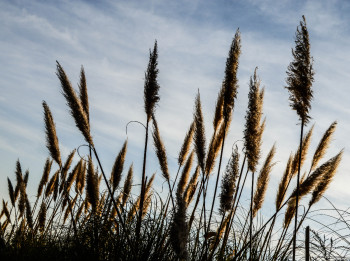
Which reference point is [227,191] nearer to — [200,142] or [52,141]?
[200,142]

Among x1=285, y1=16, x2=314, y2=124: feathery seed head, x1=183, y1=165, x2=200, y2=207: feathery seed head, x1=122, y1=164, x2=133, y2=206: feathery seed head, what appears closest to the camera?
x1=285, y1=16, x2=314, y2=124: feathery seed head

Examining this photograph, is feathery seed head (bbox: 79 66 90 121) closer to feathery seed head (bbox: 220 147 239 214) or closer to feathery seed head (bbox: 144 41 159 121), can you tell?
feathery seed head (bbox: 144 41 159 121)

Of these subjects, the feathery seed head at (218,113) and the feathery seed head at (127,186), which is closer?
the feathery seed head at (218,113)

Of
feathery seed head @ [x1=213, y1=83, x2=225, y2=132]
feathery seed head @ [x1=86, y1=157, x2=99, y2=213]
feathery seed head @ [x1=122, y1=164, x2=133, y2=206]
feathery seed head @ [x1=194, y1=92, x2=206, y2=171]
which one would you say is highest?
feathery seed head @ [x1=213, y1=83, x2=225, y2=132]

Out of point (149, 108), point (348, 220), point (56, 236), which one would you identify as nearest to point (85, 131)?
point (149, 108)

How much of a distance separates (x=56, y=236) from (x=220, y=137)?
1.90m

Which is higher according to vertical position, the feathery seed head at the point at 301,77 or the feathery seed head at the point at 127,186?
the feathery seed head at the point at 301,77

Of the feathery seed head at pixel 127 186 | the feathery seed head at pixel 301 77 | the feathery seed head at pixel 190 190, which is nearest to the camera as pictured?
the feathery seed head at pixel 301 77

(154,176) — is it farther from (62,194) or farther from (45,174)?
(45,174)

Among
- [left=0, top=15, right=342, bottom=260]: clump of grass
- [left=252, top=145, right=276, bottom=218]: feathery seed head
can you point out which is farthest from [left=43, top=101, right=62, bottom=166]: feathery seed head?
[left=252, top=145, right=276, bottom=218]: feathery seed head

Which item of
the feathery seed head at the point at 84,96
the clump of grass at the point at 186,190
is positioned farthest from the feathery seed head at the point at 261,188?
the feathery seed head at the point at 84,96

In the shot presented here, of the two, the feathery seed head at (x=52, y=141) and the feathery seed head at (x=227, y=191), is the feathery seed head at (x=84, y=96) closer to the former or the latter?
the feathery seed head at (x=52, y=141)

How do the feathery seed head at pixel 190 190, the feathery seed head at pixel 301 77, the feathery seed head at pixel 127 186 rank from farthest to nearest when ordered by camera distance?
the feathery seed head at pixel 190 190 < the feathery seed head at pixel 127 186 < the feathery seed head at pixel 301 77

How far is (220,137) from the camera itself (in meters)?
3.93
